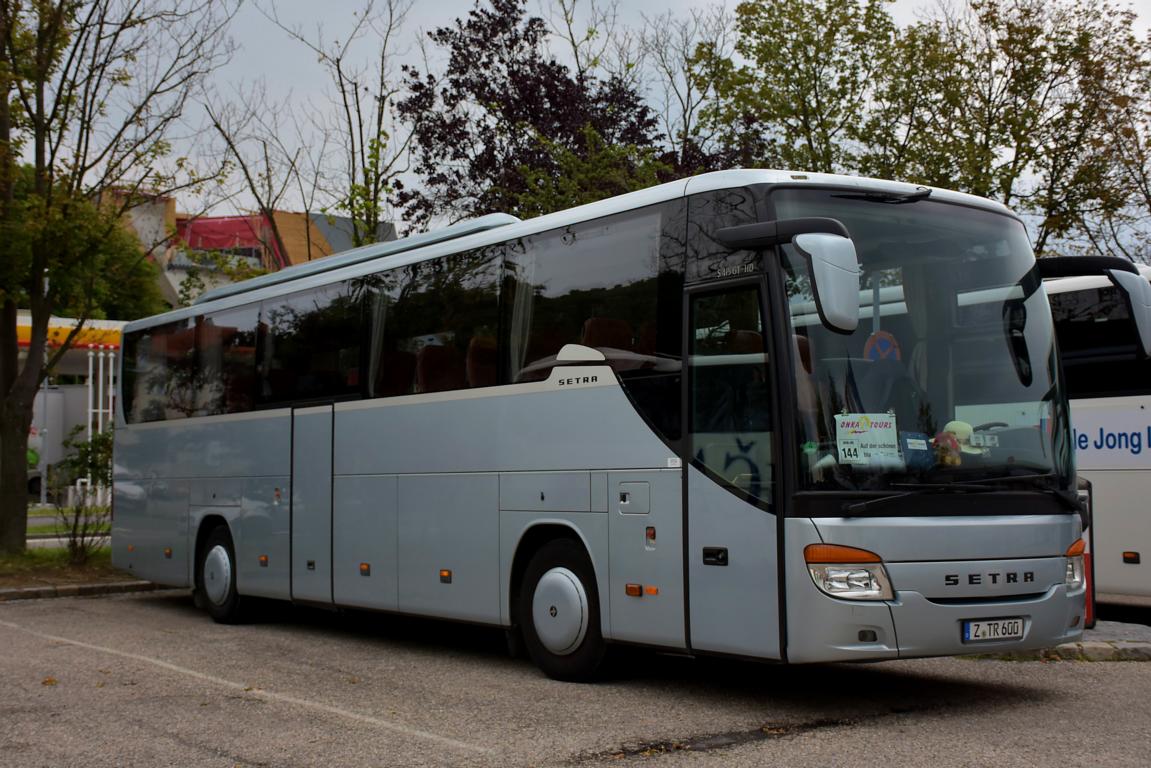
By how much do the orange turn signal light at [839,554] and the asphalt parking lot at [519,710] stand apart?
3.28 ft

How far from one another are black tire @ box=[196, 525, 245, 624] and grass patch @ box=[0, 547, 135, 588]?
2.76 m

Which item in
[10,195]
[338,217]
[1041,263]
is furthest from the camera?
[338,217]

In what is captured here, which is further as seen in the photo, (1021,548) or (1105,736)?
(1021,548)

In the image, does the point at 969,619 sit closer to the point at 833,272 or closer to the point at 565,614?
the point at 833,272

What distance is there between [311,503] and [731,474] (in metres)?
6.38

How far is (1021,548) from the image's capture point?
Result: 28.3ft

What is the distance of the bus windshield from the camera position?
27.3ft

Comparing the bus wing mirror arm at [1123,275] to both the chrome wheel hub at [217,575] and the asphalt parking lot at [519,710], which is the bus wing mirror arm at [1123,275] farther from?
the chrome wheel hub at [217,575]

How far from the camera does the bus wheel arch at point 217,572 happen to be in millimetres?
15449

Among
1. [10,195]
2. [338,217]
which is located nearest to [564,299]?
[10,195]

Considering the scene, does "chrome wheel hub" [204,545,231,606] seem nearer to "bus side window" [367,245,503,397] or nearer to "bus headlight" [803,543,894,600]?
"bus side window" [367,245,503,397]

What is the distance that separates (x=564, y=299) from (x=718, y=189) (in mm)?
1836

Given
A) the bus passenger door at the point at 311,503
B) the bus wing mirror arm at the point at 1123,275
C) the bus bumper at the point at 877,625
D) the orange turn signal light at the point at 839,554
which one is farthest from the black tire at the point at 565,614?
the bus wing mirror arm at the point at 1123,275

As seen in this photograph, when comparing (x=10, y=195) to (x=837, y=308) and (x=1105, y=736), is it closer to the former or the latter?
(x=837, y=308)
